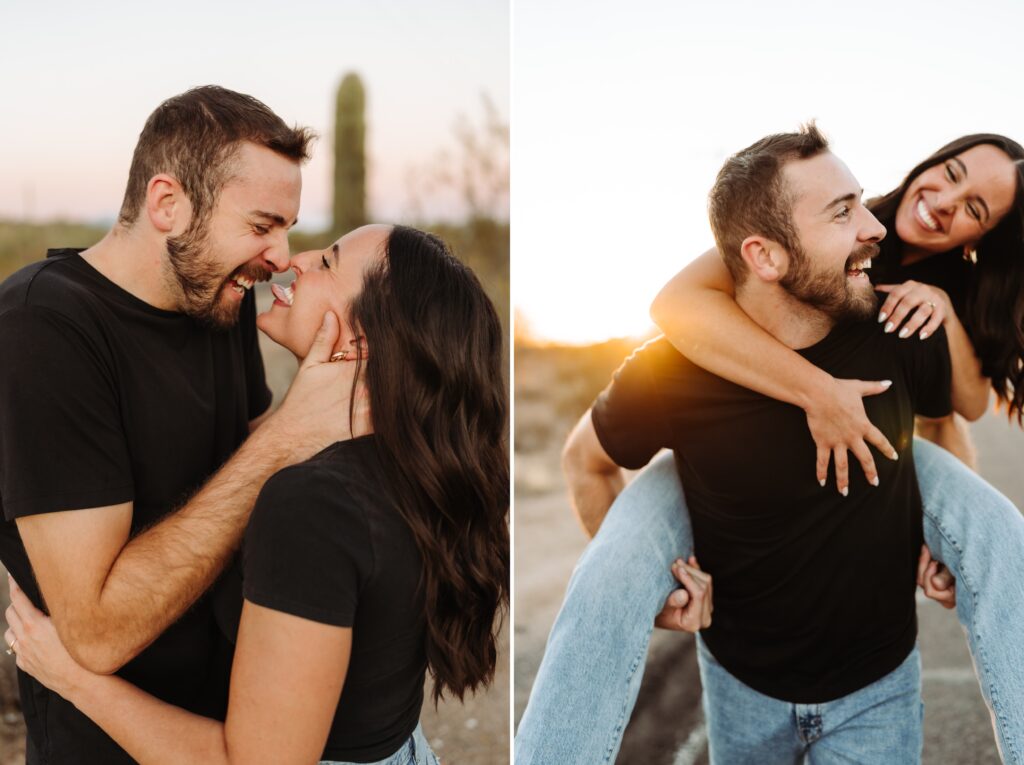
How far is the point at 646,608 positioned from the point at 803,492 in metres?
0.42

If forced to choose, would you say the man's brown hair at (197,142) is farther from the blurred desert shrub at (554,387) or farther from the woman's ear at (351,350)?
the blurred desert shrub at (554,387)

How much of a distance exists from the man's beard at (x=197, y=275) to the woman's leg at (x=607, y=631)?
92 centimetres

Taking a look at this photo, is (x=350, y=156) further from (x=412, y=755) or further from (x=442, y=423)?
(x=412, y=755)

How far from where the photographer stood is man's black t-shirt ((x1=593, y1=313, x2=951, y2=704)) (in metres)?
1.82

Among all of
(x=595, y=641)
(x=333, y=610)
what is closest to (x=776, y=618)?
(x=595, y=641)

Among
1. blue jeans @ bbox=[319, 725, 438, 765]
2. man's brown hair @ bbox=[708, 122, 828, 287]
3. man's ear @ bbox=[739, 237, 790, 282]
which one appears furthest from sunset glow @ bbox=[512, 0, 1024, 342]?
blue jeans @ bbox=[319, 725, 438, 765]

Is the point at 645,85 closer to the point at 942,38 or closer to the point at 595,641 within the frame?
the point at 942,38

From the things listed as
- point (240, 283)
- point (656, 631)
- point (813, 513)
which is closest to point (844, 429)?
point (813, 513)

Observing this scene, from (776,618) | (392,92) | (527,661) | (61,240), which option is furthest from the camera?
(392,92)

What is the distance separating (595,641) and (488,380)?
0.59m

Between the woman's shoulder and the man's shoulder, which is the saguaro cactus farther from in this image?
the woman's shoulder

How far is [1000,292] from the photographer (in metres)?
1.88

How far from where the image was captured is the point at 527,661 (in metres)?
3.68

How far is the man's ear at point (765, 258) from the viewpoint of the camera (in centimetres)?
182
